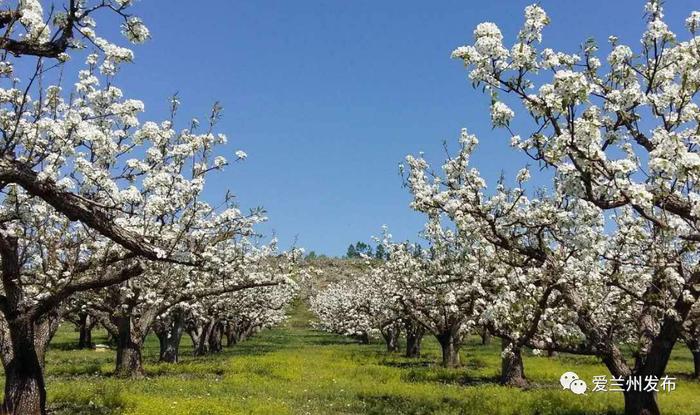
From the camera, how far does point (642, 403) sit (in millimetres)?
14656

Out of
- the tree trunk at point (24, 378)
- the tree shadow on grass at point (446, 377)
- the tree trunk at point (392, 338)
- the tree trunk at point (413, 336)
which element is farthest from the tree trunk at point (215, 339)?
the tree trunk at point (24, 378)

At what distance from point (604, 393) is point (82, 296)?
2069 centimetres

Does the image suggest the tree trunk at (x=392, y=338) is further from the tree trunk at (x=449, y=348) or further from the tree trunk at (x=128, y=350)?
the tree trunk at (x=128, y=350)

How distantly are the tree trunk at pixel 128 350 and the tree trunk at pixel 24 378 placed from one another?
12.1 metres

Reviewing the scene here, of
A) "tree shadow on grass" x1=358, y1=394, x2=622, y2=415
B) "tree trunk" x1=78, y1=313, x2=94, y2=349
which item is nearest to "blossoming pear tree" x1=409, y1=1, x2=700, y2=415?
"tree shadow on grass" x1=358, y1=394, x2=622, y2=415

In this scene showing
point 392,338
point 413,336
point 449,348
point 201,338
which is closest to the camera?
point 449,348

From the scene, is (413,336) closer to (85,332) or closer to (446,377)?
(446,377)

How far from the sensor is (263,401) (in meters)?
19.6

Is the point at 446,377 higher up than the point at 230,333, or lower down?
lower down

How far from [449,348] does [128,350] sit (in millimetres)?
19049

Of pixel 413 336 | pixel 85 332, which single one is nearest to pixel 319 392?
pixel 413 336

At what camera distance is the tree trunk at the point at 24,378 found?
13414 millimetres

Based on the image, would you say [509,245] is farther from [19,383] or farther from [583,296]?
[19,383]

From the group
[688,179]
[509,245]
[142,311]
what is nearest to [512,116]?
[688,179]
